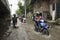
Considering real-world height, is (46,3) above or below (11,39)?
above

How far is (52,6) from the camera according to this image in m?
32.1

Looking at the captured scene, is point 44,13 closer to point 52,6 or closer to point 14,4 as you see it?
point 52,6

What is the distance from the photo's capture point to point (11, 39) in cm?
1423

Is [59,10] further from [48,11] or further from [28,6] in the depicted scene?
[28,6]

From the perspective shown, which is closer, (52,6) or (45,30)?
(45,30)

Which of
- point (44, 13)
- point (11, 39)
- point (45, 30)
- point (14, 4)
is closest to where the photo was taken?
point (11, 39)

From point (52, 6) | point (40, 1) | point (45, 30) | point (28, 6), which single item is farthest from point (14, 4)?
point (45, 30)

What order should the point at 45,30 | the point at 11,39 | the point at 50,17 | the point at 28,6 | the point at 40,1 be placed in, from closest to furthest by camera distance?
the point at 11,39, the point at 45,30, the point at 50,17, the point at 40,1, the point at 28,6

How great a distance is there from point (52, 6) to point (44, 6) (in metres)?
4.73

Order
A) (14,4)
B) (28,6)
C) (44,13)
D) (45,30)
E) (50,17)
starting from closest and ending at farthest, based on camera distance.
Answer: (45,30) → (50,17) → (44,13) → (28,6) → (14,4)

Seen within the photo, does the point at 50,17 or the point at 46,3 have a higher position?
the point at 46,3

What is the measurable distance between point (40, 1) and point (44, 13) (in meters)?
4.30

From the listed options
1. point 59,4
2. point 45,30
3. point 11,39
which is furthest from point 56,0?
point 11,39

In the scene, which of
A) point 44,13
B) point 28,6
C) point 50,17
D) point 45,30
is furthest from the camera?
point 28,6
